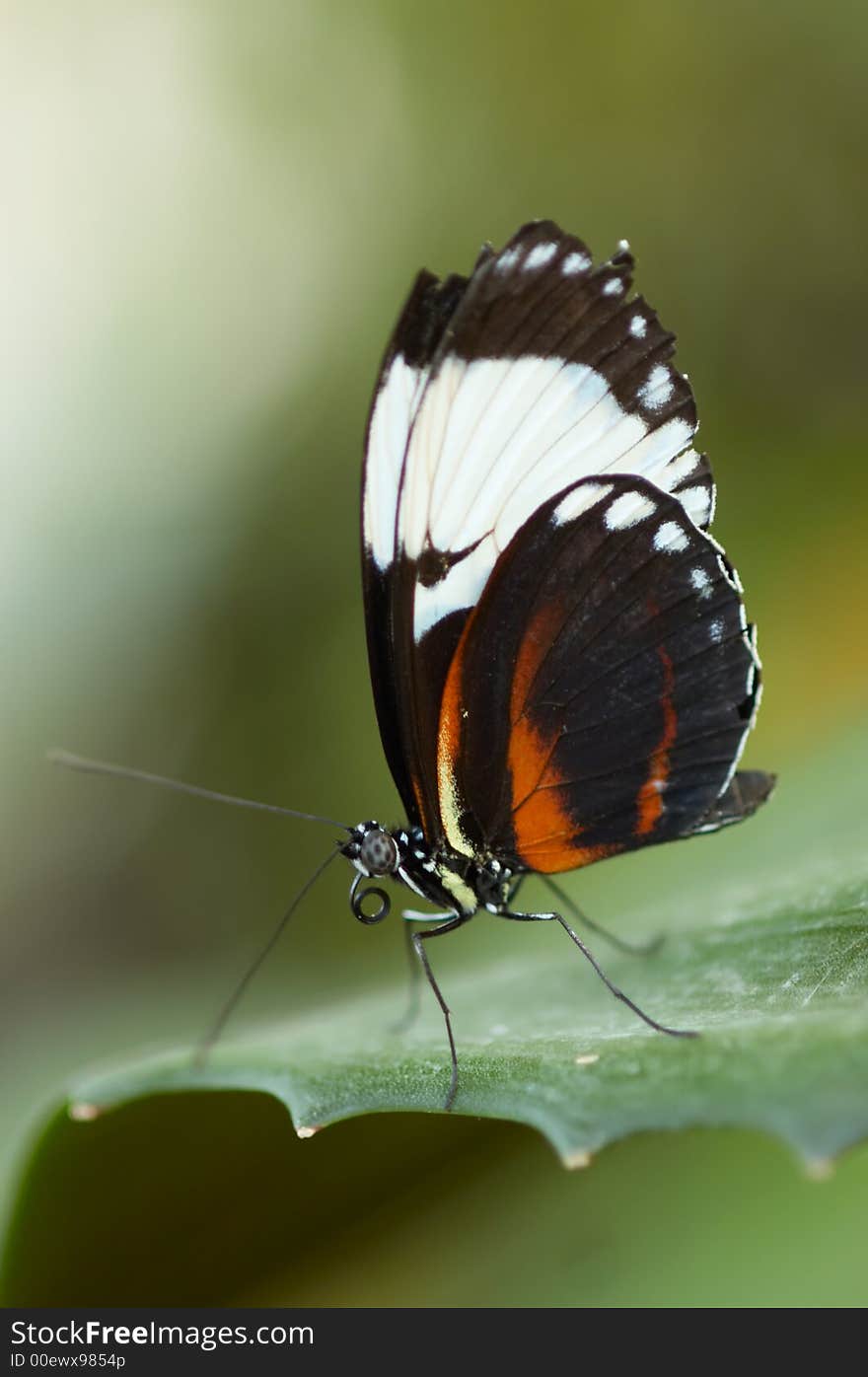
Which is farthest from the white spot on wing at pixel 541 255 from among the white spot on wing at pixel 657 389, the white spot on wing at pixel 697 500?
the white spot on wing at pixel 697 500

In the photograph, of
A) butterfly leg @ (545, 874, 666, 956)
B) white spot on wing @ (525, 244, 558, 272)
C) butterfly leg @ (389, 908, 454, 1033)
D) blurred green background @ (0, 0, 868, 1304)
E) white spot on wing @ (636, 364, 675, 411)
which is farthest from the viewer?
blurred green background @ (0, 0, 868, 1304)

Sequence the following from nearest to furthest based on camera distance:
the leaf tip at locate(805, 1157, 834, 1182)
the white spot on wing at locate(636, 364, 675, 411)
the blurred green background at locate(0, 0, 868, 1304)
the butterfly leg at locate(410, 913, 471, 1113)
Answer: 1. the leaf tip at locate(805, 1157, 834, 1182)
2. the butterfly leg at locate(410, 913, 471, 1113)
3. the white spot on wing at locate(636, 364, 675, 411)
4. the blurred green background at locate(0, 0, 868, 1304)

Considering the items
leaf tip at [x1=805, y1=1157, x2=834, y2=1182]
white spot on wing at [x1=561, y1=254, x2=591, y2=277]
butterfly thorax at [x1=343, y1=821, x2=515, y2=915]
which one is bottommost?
leaf tip at [x1=805, y1=1157, x2=834, y2=1182]

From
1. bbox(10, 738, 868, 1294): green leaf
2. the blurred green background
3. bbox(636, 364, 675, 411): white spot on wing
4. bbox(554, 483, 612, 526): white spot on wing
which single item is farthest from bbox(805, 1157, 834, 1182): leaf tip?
the blurred green background

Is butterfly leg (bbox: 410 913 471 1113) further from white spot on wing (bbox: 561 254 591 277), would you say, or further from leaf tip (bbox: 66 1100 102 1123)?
white spot on wing (bbox: 561 254 591 277)

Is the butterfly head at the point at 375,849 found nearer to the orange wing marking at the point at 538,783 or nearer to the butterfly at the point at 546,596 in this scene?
the butterfly at the point at 546,596
